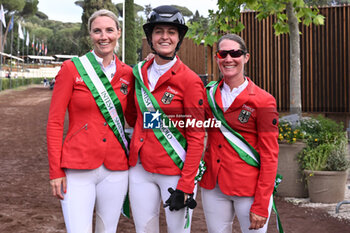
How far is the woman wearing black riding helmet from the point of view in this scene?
2.58 m

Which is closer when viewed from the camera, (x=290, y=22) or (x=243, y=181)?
(x=243, y=181)

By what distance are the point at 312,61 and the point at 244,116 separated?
32.9 ft

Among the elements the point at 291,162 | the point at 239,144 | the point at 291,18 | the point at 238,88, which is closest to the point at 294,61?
the point at 291,18

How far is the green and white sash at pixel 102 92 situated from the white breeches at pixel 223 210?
2.09 ft

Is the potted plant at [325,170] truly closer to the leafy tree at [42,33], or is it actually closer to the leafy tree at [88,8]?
the leafy tree at [88,8]

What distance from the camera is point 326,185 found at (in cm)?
593

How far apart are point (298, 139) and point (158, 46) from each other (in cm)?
408

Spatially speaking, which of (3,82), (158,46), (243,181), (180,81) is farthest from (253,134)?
(3,82)

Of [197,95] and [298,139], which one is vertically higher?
[197,95]

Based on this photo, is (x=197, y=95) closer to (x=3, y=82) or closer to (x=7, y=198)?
(x=7, y=198)

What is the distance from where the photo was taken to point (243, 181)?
258cm

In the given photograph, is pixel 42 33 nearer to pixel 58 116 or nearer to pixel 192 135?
pixel 58 116

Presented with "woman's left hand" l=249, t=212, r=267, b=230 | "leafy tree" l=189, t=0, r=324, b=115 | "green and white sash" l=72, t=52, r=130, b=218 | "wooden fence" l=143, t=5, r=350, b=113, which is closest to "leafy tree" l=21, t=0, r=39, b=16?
"wooden fence" l=143, t=5, r=350, b=113

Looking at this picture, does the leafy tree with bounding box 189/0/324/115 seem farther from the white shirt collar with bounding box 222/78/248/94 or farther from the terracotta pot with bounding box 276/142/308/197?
the white shirt collar with bounding box 222/78/248/94
